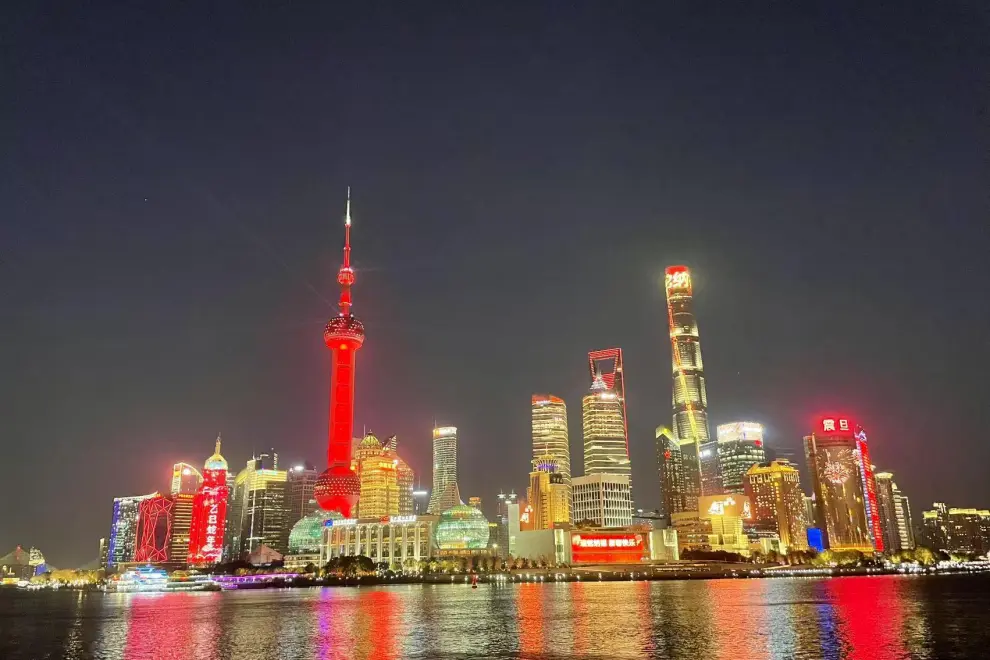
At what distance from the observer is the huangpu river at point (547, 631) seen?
54938mm

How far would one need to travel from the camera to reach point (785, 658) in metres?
49.1

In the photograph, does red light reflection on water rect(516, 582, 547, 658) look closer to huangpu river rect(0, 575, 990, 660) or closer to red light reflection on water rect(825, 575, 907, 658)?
huangpu river rect(0, 575, 990, 660)

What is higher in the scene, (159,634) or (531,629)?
(531,629)

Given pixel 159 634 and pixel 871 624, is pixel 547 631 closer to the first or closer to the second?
pixel 871 624

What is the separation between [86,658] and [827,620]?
65511 millimetres

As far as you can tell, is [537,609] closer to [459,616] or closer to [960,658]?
[459,616]

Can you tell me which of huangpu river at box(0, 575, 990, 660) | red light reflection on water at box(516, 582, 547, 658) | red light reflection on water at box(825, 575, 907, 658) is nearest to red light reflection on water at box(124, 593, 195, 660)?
huangpu river at box(0, 575, 990, 660)

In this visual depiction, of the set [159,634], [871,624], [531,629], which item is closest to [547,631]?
[531,629]

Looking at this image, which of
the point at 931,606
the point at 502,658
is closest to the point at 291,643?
the point at 502,658

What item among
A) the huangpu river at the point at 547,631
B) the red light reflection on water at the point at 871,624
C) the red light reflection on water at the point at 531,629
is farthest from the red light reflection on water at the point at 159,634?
the red light reflection on water at the point at 871,624

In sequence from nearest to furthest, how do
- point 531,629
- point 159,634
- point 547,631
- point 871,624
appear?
point 547,631 → point 871,624 → point 531,629 → point 159,634

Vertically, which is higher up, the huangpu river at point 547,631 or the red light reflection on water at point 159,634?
the huangpu river at point 547,631

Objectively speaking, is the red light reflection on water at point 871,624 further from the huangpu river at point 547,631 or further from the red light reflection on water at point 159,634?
the red light reflection on water at point 159,634

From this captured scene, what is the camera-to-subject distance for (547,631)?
67.6 meters
